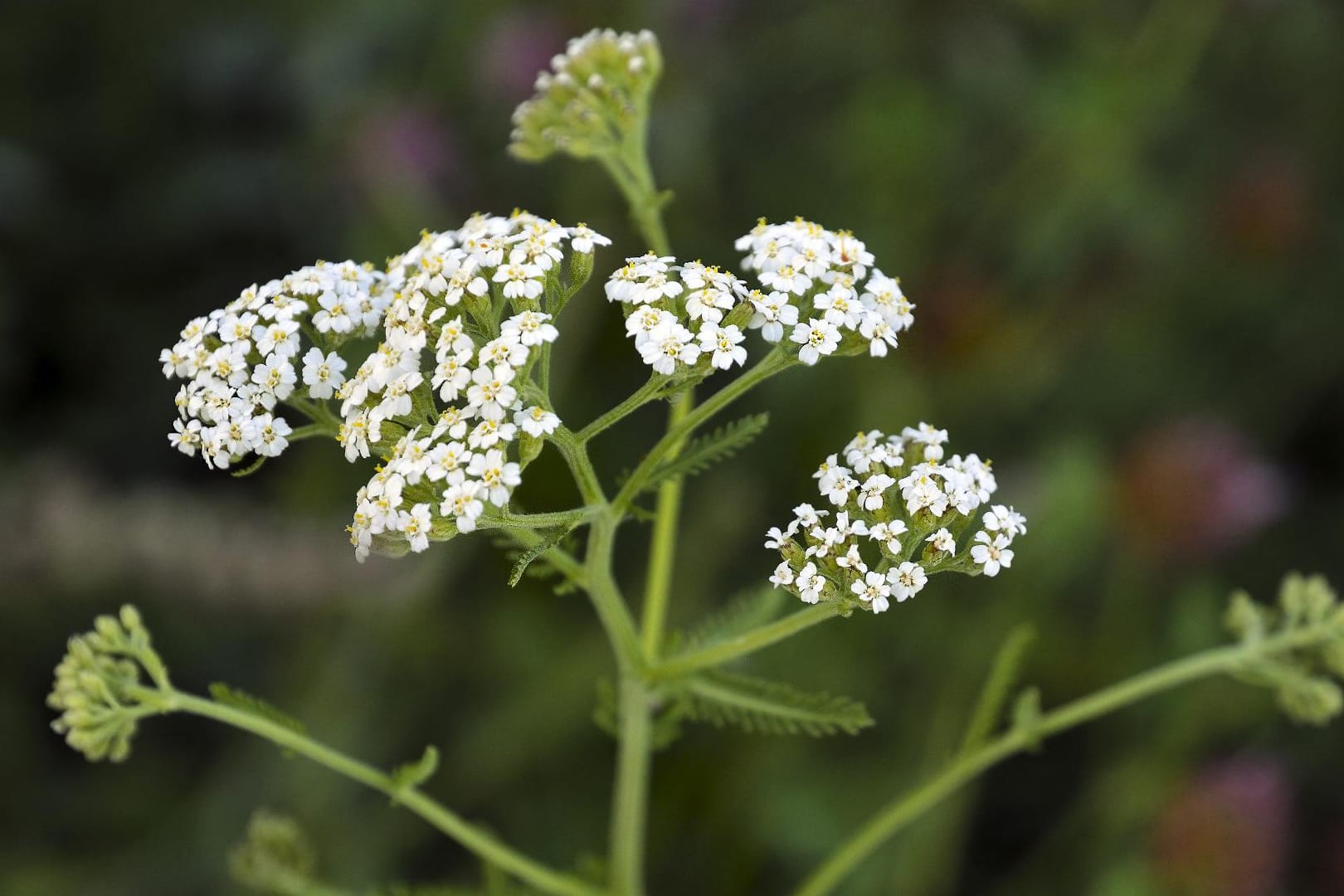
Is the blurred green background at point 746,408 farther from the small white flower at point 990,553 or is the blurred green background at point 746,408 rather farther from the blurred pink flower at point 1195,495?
the small white flower at point 990,553

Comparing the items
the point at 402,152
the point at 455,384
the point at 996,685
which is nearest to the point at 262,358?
the point at 455,384

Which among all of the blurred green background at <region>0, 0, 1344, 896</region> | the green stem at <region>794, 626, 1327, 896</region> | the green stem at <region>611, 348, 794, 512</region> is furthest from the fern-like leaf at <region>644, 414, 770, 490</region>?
the blurred green background at <region>0, 0, 1344, 896</region>

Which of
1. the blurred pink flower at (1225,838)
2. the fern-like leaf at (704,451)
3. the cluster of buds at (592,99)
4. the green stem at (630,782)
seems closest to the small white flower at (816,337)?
the fern-like leaf at (704,451)

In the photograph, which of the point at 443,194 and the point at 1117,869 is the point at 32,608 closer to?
the point at 443,194

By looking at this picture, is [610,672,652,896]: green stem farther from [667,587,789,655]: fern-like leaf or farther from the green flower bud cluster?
the green flower bud cluster

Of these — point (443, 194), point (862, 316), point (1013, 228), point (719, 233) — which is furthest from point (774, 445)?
point (862, 316)
